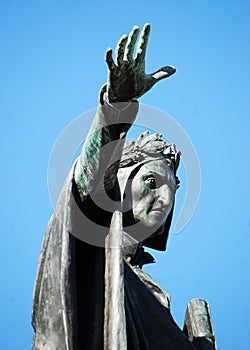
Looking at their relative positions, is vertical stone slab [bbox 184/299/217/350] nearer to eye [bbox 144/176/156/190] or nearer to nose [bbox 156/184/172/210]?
nose [bbox 156/184/172/210]

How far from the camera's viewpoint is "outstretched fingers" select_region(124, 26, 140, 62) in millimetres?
6258

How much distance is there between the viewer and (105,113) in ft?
21.5

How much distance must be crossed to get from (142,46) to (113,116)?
2.05 feet

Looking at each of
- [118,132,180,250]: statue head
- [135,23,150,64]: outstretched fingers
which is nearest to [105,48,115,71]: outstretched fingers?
[135,23,150,64]: outstretched fingers

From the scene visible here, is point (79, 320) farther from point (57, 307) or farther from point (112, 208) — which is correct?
point (112, 208)

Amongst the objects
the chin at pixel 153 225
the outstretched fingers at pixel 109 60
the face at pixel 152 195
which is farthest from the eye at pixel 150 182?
the outstretched fingers at pixel 109 60

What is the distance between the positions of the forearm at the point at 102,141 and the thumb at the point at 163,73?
0.31 meters

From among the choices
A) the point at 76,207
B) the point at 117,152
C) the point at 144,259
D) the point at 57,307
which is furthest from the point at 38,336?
the point at 144,259

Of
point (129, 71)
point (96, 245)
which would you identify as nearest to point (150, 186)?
point (96, 245)

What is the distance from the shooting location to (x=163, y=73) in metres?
6.65

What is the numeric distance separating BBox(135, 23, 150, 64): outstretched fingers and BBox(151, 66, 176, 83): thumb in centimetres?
26

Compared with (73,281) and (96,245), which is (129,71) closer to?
(96,245)

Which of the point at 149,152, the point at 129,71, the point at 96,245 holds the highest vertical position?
the point at 149,152

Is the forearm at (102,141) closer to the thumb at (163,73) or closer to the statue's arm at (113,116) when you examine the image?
the statue's arm at (113,116)
